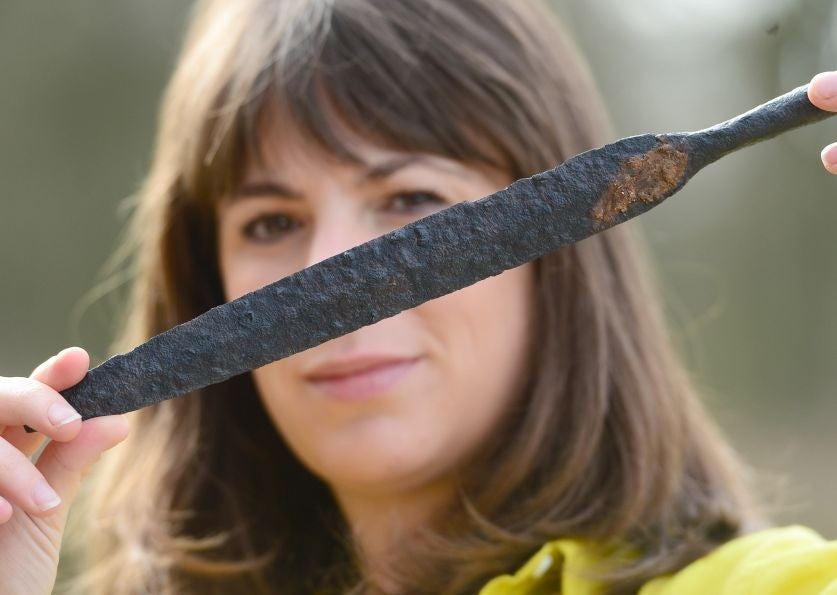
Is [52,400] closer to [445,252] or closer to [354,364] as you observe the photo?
[445,252]

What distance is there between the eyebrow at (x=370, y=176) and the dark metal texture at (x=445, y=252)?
0.72 m

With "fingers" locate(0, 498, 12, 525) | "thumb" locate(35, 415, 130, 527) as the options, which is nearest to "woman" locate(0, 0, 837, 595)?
"thumb" locate(35, 415, 130, 527)

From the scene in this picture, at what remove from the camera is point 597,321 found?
194 cm

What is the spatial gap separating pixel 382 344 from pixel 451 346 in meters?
0.13

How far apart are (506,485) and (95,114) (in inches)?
282

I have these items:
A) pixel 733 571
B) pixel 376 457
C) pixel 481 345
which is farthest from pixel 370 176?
pixel 733 571

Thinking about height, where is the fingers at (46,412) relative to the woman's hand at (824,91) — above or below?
above

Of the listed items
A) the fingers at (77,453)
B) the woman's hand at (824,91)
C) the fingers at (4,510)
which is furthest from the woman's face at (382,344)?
the woman's hand at (824,91)

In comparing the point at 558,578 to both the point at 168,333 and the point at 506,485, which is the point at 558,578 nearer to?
the point at 506,485

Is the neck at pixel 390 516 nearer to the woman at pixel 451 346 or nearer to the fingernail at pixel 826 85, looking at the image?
the woman at pixel 451 346

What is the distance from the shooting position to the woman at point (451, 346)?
1742 mm

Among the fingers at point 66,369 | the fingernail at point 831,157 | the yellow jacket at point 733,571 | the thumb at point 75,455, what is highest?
the fingers at point 66,369

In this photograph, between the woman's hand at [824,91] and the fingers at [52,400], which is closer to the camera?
the woman's hand at [824,91]

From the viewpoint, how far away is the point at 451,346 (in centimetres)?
176
